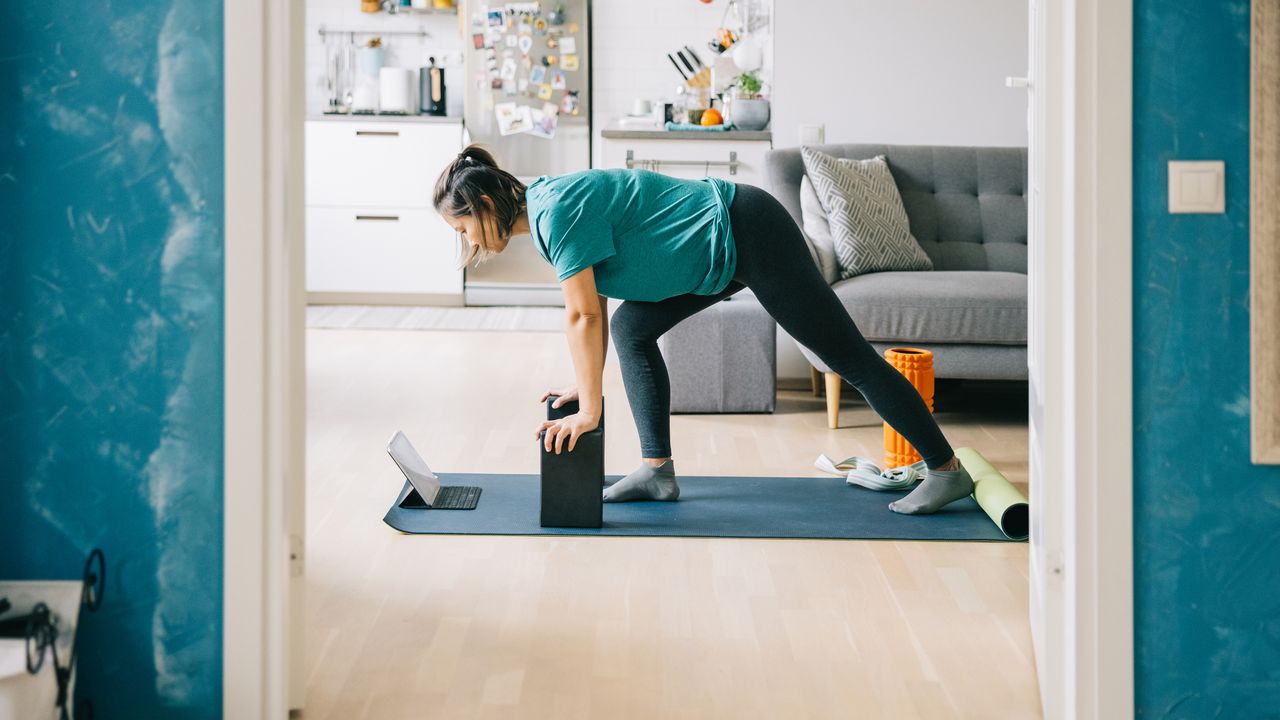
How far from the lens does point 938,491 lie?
10.1ft

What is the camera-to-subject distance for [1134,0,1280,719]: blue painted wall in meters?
1.70

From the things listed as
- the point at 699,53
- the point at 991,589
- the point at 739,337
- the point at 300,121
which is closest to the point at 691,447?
the point at 739,337

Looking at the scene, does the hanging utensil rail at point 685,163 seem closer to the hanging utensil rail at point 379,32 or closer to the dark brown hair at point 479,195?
the dark brown hair at point 479,195

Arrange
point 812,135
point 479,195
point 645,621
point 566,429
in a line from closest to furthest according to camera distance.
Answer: point 645,621, point 479,195, point 566,429, point 812,135

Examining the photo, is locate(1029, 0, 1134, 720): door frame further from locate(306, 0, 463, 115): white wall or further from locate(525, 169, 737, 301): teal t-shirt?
locate(306, 0, 463, 115): white wall

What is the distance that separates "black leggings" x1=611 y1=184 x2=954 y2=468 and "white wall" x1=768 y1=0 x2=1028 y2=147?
230 cm

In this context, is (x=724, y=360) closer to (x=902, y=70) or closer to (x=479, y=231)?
(x=902, y=70)

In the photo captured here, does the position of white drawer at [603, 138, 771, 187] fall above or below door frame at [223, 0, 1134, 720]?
above

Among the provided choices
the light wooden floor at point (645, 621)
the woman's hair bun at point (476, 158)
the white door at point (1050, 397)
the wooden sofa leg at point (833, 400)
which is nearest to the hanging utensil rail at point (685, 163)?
the wooden sofa leg at point (833, 400)

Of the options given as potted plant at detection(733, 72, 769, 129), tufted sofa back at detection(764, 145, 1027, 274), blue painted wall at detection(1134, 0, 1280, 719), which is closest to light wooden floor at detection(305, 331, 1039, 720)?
blue painted wall at detection(1134, 0, 1280, 719)

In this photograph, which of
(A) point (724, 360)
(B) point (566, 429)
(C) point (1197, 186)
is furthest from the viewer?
(A) point (724, 360)

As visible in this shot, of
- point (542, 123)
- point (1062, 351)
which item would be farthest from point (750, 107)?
point (1062, 351)

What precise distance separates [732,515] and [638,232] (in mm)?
728

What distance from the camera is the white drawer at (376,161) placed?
23.2 ft
